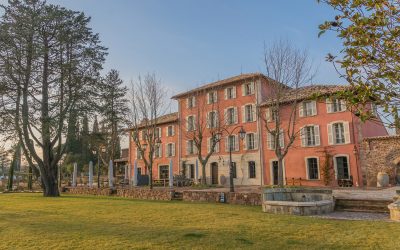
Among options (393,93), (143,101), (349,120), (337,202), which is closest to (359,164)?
(349,120)

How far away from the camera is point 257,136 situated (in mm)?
27531

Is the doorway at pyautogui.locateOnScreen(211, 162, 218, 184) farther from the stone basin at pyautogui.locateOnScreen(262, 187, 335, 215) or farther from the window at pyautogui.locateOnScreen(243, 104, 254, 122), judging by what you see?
the stone basin at pyautogui.locateOnScreen(262, 187, 335, 215)

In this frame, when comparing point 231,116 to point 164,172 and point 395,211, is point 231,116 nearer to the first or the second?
point 164,172

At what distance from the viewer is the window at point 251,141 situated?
91.3 feet

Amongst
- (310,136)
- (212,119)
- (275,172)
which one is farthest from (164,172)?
(310,136)

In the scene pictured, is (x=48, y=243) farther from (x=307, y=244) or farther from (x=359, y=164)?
(x=359, y=164)

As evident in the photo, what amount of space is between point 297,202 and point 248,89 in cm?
1912

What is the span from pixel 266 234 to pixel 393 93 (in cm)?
503

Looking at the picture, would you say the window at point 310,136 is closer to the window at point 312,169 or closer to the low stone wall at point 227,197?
the window at point 312,169

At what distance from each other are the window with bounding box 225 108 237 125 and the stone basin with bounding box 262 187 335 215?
1608cm

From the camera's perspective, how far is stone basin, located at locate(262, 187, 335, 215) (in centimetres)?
1046

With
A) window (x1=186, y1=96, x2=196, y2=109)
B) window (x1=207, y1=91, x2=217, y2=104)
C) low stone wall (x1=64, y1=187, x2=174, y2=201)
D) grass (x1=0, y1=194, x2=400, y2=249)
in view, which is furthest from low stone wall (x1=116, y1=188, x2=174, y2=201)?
window (x1=186, y1=96, x2=196, y2=109)

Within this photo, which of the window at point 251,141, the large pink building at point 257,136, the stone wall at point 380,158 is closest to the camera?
the stone wall at point 380,158

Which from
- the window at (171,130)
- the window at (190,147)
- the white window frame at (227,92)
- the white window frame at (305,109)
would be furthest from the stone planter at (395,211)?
the window at (171,130)
